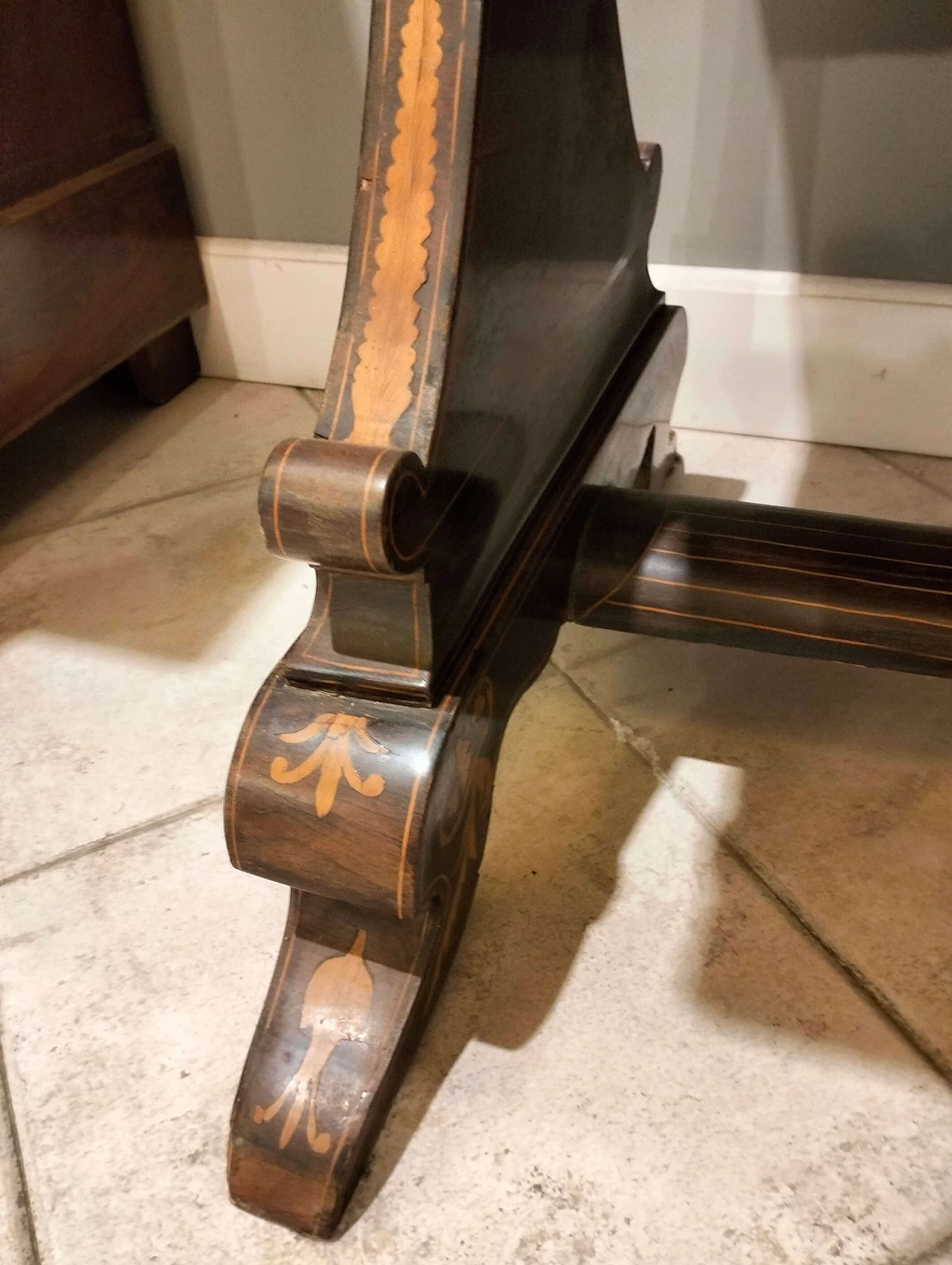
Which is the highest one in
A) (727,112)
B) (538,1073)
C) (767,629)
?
(727,112)

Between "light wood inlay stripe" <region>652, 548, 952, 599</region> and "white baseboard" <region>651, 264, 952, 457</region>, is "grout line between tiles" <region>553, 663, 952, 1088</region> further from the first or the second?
"white baseboard" <region>651, 264, 952, 457</region>

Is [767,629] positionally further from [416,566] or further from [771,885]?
[416,566]

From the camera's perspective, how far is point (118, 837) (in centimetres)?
69

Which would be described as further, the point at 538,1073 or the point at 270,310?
the point at 270,310

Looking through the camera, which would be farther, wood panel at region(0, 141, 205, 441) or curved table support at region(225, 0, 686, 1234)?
wood panel at region(0, 141, 205, 441)

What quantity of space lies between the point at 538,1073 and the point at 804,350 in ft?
2.68

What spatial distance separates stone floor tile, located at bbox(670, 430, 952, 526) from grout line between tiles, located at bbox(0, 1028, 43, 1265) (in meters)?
0.76

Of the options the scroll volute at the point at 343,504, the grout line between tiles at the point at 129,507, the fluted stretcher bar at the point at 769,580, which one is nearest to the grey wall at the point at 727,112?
the grout line between tiles at the point at 129,507

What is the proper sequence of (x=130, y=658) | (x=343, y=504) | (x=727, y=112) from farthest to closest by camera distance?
1. (x=727, y=112)
2. (x=130, y=658)
3. (x=343, y=504)

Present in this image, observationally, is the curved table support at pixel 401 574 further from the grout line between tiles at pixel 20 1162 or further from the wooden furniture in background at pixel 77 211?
the wooden furniture in background at pixel 77 211

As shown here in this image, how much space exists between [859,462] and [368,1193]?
0.87 meters

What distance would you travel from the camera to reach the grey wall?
35.8 inches

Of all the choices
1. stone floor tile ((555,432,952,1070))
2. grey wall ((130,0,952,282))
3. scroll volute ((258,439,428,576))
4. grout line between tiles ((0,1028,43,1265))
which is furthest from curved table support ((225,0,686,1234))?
grey wall ((130,0,952,282))

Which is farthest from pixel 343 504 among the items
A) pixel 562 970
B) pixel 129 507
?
pixel 129 507
